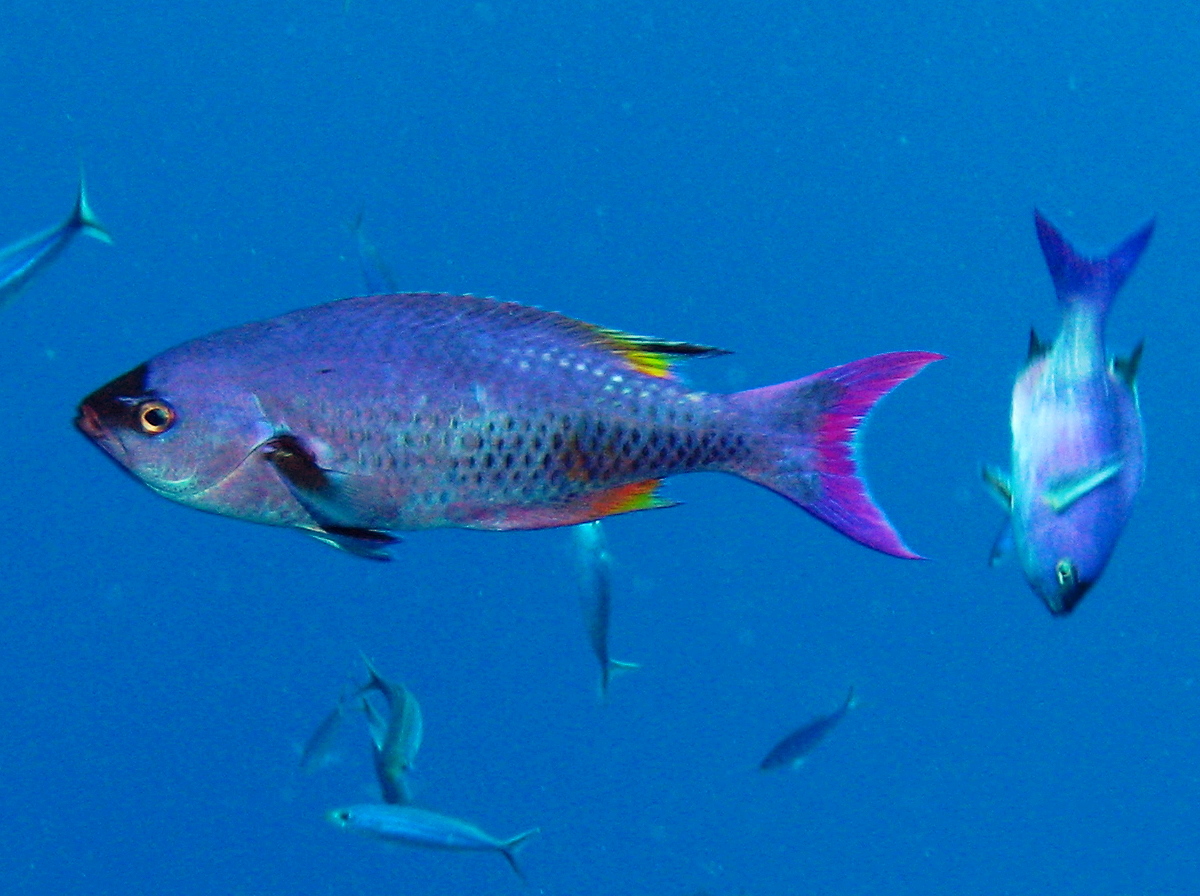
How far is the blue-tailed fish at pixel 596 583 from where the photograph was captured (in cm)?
448

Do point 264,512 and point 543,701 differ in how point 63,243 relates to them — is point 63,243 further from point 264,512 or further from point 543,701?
point 543,701

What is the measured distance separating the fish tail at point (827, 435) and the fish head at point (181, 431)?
2.81ft

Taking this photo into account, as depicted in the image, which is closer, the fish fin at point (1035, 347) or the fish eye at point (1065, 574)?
the fish eye at point (1065, 574)

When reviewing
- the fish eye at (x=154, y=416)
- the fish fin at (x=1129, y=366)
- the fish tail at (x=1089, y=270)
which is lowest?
the fish eye at (x=154, y=416)

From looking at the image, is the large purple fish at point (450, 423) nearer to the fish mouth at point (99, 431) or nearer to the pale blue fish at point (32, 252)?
the fish mouth at point (99, 431)

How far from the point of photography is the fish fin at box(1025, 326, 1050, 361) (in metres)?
1.88

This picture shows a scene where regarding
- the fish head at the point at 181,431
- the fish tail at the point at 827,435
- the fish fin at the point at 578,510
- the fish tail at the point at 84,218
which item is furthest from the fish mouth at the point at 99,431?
the fish tail at the point at 84,218

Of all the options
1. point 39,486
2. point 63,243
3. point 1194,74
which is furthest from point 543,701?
point 1194,74

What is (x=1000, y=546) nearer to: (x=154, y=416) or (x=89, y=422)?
(x=154, y=416)

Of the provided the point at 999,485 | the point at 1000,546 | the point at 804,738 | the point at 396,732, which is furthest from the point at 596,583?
the point at 804,738

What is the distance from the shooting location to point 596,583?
452 centimetres

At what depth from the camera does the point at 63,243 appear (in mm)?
4242

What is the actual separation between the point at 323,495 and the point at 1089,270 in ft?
4.90

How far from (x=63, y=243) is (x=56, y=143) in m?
27.9
